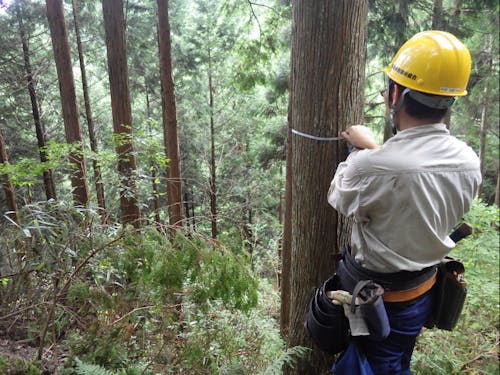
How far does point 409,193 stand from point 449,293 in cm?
101

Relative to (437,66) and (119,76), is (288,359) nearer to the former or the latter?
(437,66)

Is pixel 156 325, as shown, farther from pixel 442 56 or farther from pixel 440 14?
pixel 440 14

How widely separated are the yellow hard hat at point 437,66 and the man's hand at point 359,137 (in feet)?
1.34

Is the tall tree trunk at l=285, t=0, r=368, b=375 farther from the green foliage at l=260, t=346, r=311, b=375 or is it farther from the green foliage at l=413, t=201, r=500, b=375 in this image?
the green foliage at l=413, t=201, r=500, b=375

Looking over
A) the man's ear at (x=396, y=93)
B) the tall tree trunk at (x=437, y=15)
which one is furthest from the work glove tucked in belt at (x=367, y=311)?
the tall tree trunk at (x=437, y=15)

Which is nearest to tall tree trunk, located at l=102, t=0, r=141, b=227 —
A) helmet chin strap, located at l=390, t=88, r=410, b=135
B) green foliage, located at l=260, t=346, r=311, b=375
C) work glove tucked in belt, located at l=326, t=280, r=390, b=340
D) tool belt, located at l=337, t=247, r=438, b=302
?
green foliage, located at l=260, t=346, r=311, b=375

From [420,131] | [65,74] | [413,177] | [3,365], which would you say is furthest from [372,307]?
[65,74]

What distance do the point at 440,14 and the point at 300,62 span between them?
694cm

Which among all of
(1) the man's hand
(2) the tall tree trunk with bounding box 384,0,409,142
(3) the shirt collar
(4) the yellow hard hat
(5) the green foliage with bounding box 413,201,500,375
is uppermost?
(2) the tall tree trunk with bounding box 384,0,409,142

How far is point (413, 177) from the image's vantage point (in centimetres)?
161

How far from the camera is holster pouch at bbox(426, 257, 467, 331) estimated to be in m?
2.13

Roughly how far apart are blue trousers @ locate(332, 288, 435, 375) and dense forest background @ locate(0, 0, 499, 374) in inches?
23.4

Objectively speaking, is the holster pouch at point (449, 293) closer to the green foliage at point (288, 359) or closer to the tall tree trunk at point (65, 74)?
the green foliage at point (288, 359)

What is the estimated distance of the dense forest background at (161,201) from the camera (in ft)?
8.95
